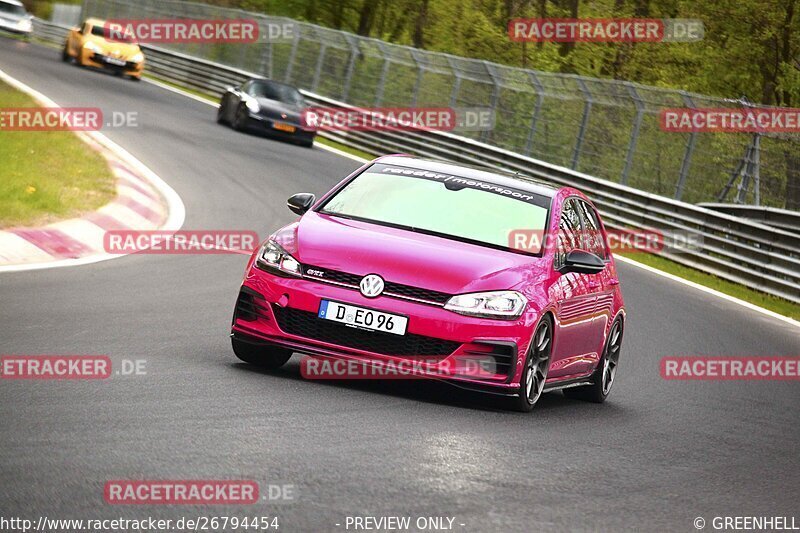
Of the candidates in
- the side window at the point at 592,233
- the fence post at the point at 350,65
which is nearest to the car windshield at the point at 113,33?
the fence post at the point at 350,65

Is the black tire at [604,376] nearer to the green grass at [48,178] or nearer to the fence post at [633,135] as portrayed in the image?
the green grass at [48,178]

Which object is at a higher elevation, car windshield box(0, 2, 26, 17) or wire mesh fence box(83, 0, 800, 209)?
wire mesh fence box(83, 0, 800, 209)

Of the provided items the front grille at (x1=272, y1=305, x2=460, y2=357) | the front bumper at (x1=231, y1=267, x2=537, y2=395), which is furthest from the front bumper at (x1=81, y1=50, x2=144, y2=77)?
the front grille at (x1=272, y1=305, x2=460, y2=357)

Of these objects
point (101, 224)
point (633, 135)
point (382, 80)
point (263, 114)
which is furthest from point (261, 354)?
point (382, 80)

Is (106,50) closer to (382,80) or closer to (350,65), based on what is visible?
(350,65)

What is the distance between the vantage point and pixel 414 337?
25.8ft

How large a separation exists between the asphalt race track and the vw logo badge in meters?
0.59

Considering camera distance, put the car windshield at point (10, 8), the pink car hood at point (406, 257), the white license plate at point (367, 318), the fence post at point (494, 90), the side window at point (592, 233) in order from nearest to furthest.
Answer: the white license plate at point (367, 318), the pink car hood at point (406, 257), the side window at point (592, 233), the fence post at point (494, 90), the car windshield at point (10, 8)

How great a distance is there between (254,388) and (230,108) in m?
24.5

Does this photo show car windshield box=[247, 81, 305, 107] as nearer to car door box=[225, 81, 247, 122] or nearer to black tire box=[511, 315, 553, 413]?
car door box=[225, 81, 247, 122]

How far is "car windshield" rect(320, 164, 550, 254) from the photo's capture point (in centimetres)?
888

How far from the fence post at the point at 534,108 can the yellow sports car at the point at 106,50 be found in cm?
1440

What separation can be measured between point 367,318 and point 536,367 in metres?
1.19

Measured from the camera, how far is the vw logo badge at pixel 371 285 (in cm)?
790
